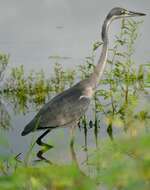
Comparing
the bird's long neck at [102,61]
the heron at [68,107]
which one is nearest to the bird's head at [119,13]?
the bird's long neck at [102,61]

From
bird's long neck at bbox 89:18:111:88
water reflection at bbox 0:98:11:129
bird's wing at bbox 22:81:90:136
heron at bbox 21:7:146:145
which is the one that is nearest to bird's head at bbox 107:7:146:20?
bird's long neck at bbox 89:18:111:88

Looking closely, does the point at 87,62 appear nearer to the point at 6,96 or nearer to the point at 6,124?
the point at 6,124

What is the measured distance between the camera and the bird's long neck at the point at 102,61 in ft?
29.1

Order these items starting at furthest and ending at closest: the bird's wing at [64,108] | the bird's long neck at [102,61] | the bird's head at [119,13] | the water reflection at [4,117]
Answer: the water reflection at [4,117] → the bird's head at [119,13] → the bird's long neck at [102,61] → the bird's wing at [64,108]

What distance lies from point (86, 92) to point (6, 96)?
33.4 feet

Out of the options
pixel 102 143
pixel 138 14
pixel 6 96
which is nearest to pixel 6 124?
pixel 138 14

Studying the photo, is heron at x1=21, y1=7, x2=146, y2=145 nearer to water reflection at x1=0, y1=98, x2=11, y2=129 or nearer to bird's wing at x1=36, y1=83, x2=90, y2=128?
bird's wing at x1=36, y1=83, x2=90, y2=128

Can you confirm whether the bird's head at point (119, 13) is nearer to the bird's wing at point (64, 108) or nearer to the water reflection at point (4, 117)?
the bird's wing at point (64, 108)

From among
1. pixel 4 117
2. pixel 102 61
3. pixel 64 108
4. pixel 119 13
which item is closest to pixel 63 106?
pixel 64 108

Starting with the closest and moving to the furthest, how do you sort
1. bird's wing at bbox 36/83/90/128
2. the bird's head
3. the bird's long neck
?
bird's wing at bbox 36/83/90/128
the bird's long neck
the bird's head

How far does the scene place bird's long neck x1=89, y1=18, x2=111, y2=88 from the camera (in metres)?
8.88

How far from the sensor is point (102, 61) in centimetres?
935

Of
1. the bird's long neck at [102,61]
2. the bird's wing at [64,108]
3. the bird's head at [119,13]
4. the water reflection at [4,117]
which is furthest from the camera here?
the water reflection at [4,117]

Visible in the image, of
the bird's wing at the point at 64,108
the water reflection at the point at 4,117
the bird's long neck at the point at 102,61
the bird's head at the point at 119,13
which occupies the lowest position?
the water reflection at the point at 4,117
